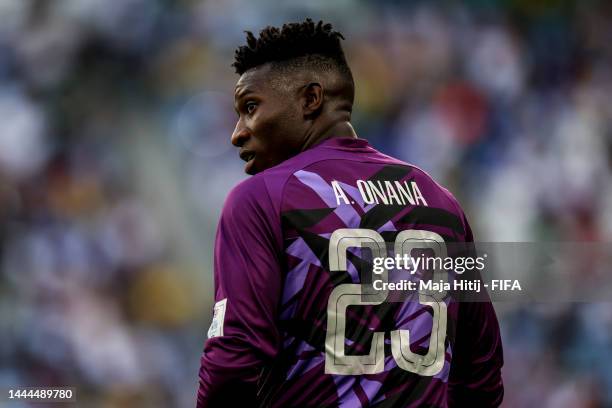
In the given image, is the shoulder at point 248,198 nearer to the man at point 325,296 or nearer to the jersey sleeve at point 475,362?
the man at point 325,296

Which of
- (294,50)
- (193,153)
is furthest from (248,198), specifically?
(193,153)

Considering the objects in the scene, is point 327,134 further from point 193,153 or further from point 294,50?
point 193,153

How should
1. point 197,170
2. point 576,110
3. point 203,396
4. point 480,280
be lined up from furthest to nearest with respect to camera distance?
point 576,110 → point 197,170 → point 480,280 → point 203,396

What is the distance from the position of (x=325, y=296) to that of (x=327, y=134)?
1.64 feet

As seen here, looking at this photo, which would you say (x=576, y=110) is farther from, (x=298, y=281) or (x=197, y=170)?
(x=298, y=281)

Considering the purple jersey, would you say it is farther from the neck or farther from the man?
the neck

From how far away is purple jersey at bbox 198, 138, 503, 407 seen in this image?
1999mm

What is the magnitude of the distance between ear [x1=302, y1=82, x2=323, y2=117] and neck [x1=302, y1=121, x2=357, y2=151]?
0.18 ft

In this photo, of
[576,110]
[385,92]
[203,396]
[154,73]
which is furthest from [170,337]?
[203,396]

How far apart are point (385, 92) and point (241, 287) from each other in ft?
15.1

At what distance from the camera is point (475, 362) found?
7.73 feet

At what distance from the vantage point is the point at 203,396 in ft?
6.56

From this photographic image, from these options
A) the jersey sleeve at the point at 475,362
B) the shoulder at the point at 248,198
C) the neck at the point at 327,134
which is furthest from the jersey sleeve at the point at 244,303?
the jersey sleeve at the point at 475,362

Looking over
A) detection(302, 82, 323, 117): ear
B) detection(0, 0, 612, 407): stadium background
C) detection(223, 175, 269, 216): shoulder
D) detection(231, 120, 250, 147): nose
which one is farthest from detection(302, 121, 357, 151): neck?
detection(0, 0, 612, 407): stadium background
